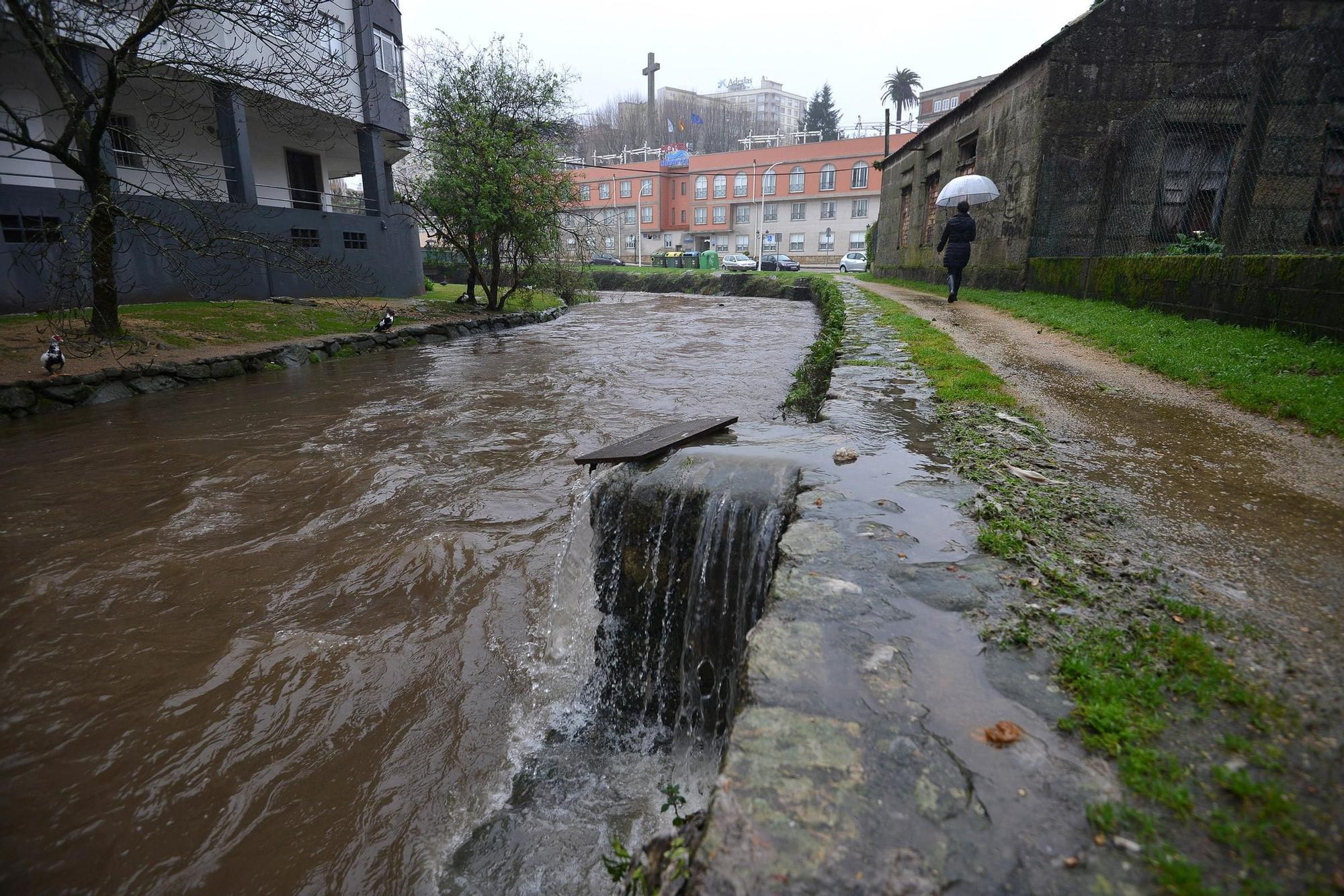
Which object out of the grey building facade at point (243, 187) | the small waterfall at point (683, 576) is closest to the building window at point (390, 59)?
the grey building facade at point (243, 187)

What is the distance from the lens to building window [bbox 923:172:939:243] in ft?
66.4

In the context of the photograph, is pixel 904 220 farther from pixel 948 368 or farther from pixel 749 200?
pixel 749 200

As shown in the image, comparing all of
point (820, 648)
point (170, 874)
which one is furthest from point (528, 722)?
point (820, 648)

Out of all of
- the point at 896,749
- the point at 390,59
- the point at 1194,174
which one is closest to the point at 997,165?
the point at 1194,174

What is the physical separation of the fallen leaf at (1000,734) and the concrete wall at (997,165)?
45.0ft

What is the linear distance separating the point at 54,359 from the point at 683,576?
9638 millimetres

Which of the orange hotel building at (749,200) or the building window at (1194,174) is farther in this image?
the orange hotel building at (749,200)

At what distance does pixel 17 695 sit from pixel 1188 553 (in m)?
5.79

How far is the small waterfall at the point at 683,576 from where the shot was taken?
3.43 metres

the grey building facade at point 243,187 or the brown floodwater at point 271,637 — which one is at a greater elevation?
the grey building facade at point 243,187

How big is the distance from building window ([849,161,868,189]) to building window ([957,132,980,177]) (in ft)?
114

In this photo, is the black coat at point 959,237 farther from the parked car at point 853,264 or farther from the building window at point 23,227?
the parked car at point 853,264

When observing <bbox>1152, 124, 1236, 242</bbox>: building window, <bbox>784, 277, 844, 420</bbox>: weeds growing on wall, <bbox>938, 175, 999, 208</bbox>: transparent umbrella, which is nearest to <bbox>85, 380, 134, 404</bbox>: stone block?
<bbox>784, 277, 844, 420</bbox>: weeds growing on wall

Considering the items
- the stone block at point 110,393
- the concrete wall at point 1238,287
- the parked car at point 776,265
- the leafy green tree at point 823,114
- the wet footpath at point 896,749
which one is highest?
the leafy green tree at point 823,114
